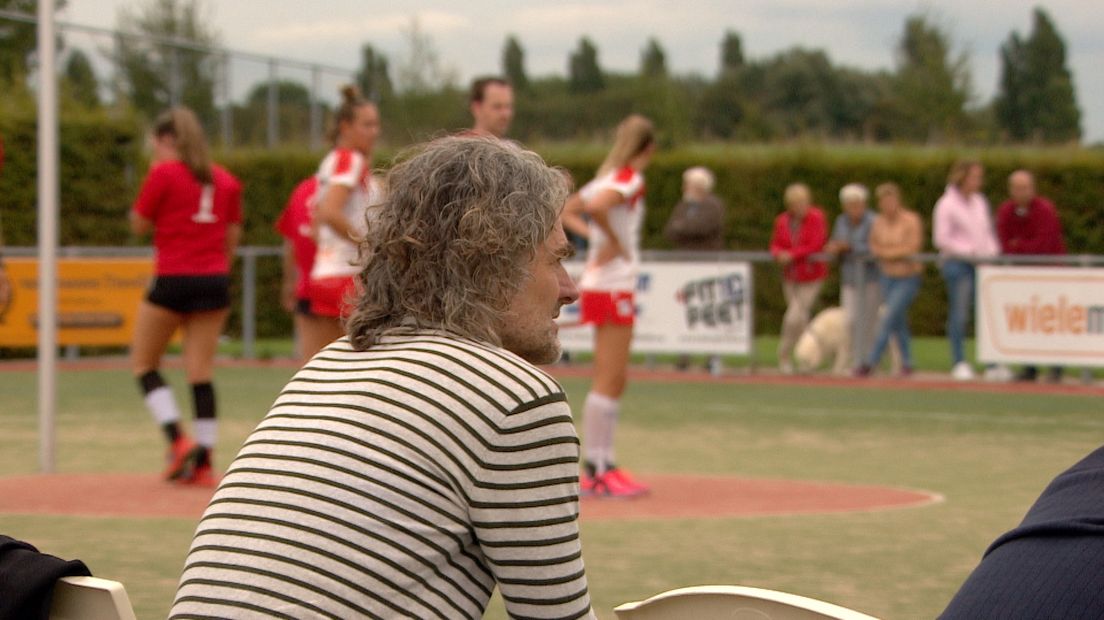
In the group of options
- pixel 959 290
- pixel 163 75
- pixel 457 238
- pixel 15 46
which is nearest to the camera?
pixel 457 238

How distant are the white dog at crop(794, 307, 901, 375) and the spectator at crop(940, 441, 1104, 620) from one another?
15.3 m

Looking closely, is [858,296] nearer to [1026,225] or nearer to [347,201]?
[1026,225]

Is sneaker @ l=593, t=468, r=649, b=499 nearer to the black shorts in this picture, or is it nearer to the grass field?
the grass field

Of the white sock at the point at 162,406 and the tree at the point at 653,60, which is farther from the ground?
the tree at the point at 653,60

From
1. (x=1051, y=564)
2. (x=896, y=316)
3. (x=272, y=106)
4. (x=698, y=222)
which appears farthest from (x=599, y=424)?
(x=272, y=106)

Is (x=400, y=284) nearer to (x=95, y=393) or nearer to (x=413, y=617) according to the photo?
(x=413, y=617)

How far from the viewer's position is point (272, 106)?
29484mm

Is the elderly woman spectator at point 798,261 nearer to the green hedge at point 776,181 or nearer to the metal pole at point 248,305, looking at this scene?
the green hedge at point 776,181

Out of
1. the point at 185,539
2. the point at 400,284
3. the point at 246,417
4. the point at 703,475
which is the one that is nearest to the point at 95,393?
the point at 246,417

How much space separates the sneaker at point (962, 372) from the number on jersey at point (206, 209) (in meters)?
9.49

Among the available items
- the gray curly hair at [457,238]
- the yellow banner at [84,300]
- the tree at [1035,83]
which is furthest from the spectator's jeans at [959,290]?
the tree at [1035,83]

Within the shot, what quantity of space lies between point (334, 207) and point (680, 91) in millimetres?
62477

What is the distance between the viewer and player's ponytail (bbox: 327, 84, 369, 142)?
8.55m

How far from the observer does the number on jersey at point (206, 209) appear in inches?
358
